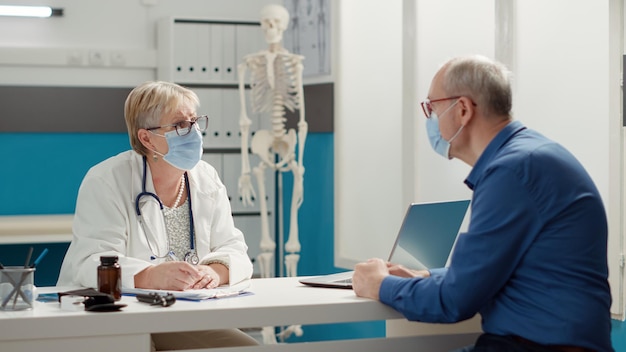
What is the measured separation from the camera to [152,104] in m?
2.46

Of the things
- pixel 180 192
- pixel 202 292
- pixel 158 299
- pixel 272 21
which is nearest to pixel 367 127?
pixel 272 21

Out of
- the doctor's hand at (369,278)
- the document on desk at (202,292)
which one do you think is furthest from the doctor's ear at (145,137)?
the doctor's hand at (369,278)

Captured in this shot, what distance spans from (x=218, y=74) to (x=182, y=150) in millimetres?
2441

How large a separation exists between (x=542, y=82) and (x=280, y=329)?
2191mm

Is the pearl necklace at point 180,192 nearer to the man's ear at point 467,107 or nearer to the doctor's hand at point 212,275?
the doctor's hand at point 212,275

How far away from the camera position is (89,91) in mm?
4758

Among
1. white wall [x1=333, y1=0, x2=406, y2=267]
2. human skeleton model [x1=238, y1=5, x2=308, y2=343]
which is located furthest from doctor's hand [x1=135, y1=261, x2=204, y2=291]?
human skeleton model [x1=238, y1=5, x2=308, y2=343]

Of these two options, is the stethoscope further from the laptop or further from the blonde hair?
the laptop

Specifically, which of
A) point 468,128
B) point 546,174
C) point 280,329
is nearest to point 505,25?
point 468,128

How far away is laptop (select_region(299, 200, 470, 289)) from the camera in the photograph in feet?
6.70

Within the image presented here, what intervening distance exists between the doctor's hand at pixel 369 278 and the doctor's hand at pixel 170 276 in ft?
1.26

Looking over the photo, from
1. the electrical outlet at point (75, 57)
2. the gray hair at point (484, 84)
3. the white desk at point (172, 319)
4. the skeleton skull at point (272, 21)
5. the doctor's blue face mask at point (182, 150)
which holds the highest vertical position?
the skeleton skull at point (272, 21)

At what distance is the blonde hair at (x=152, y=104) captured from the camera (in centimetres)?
246

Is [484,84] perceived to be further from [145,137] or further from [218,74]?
[218,74]
